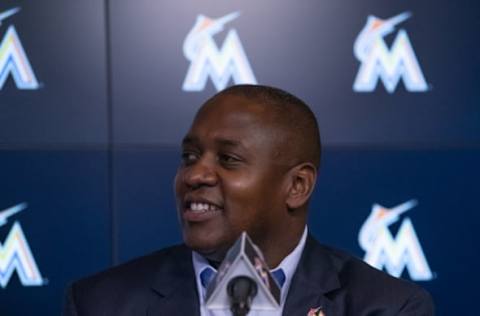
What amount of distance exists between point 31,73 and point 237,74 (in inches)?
26.4

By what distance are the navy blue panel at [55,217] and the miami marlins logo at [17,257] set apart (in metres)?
0.01

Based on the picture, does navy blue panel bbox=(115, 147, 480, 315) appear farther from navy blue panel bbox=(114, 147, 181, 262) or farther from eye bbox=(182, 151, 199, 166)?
eye bbox=(182, 151, 199, 166)

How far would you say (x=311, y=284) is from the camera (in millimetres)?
2199

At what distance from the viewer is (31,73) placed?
316cm

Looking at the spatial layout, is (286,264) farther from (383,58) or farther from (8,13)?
(8,13)

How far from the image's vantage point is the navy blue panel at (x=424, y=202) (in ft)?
10.7

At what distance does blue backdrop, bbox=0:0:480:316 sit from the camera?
3170 mm

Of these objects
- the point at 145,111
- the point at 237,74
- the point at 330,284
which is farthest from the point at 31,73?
the point at 330,284

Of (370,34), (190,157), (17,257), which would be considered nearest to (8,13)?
(17,257)

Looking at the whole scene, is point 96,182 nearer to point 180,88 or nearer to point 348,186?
point 180,88

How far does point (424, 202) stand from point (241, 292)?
196 centimetres

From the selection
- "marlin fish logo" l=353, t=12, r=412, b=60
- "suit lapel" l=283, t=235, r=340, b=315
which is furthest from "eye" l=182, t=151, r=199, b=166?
"marlin fish logo" l=353, t=12, r=412, b=60

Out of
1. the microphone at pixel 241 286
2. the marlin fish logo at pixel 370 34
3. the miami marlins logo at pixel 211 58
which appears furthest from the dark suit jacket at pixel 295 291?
the marlin fish logo at pixel 370 34

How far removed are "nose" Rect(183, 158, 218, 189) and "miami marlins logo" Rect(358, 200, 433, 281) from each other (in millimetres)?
1339
